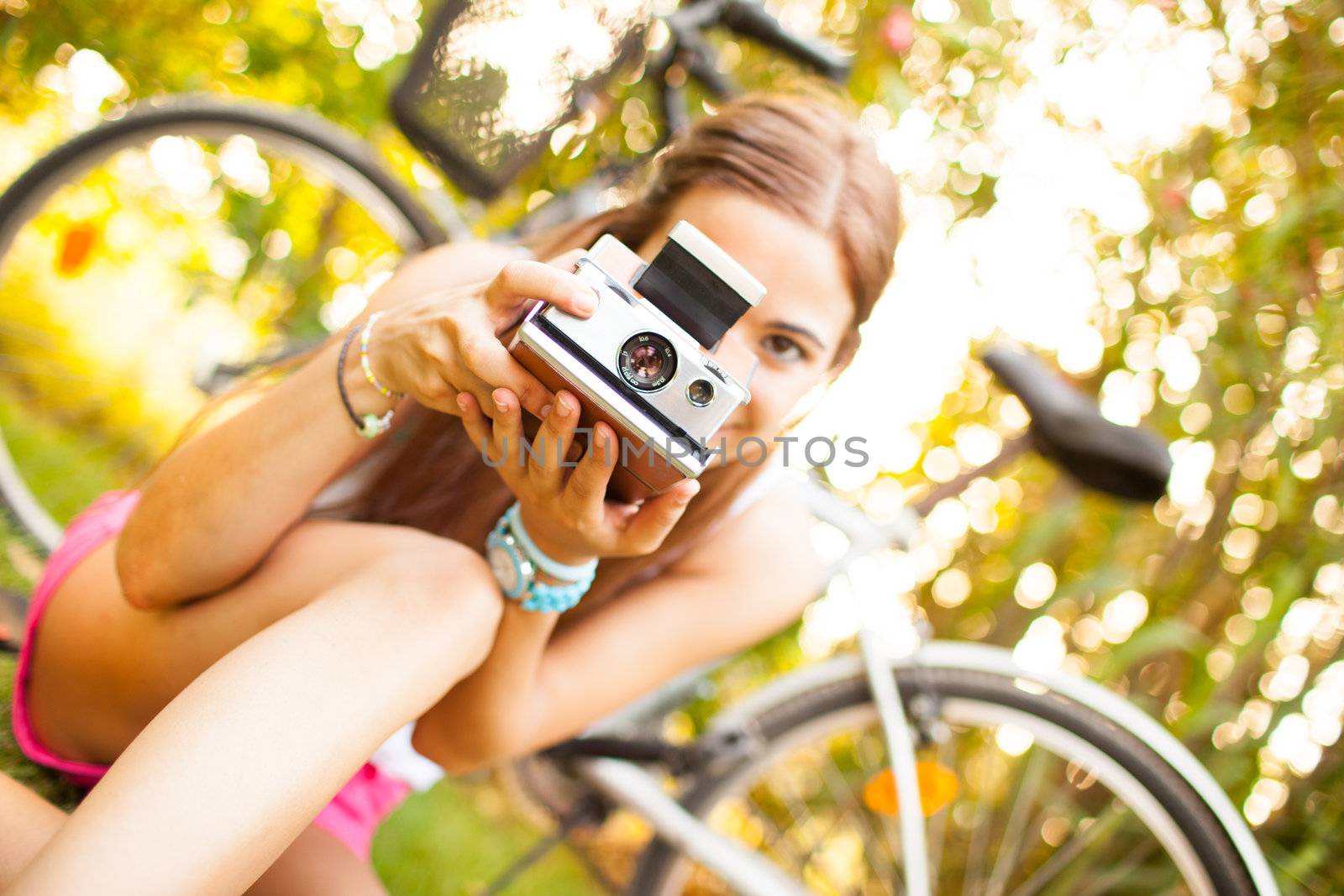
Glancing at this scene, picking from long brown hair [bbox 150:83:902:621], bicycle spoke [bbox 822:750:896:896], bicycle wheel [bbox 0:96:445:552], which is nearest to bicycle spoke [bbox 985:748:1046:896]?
bicycle spoke [bbox 822:750:896:896]

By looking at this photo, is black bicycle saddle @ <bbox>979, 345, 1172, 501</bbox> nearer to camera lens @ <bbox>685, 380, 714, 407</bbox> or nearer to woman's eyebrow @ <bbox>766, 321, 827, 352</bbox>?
woman's eyebrow @ <bbox>766, 321, 827, 352</bbox>

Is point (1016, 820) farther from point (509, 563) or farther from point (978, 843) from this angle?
point (509, 563)

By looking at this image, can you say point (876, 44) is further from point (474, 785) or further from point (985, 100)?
point (474, 785)

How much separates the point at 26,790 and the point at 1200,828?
1.27 meters

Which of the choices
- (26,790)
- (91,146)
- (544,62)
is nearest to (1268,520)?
(544,62)

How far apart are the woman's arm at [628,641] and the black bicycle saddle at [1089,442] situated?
0.35 m

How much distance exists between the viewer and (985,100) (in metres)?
1.90

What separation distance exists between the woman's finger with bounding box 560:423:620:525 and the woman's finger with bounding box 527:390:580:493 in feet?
0.05

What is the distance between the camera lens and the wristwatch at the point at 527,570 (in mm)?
852

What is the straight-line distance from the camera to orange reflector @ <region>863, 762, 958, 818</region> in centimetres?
122

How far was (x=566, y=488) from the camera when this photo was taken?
29.7 inches

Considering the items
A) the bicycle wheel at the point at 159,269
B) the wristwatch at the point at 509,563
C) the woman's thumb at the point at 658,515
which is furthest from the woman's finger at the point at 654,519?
the bicycle wheel at the point at 159,269

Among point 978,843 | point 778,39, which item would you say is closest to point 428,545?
point 778,39

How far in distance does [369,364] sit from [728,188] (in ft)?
1.37
